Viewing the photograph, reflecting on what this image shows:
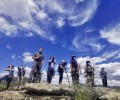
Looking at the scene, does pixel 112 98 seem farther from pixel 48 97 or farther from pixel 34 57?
pixel 34 57

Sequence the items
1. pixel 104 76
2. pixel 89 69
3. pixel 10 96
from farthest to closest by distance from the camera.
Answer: pixel 104 76 < pixel 89 69 < pixel 10 96

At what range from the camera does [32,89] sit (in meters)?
24.3

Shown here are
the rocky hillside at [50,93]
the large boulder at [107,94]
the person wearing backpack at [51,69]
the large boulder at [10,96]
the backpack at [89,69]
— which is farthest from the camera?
the backpack at [89,69]

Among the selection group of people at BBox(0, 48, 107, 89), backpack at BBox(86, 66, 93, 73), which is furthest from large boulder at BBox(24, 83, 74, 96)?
backpack at BBox(86, 66, 93, 73)

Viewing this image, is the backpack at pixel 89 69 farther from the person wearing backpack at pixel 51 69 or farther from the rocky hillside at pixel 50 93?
the person wearing backpack at pixel 51 69

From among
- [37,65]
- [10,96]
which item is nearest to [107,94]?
[37,65]

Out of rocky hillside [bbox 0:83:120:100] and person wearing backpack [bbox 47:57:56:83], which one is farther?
person wearing backpack [bbox 47:57:56:83]

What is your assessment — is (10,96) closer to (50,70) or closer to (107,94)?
(50,70)

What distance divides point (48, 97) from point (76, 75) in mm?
4537

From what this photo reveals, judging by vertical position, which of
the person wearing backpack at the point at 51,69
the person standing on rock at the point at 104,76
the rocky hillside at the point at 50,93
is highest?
the person standing on rock at the point at 104,76

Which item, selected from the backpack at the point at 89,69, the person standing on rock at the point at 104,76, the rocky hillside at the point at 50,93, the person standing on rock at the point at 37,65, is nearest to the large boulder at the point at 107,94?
the rocky hillside at the point at 50,93

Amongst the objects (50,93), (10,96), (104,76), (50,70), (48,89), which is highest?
(104,76)

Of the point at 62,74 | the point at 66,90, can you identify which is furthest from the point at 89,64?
the point at 66,90

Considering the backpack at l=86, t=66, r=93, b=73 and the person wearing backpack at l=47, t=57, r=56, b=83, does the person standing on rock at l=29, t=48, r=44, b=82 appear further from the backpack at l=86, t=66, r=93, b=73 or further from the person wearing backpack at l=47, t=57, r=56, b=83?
the backpack at l=86, t=66, r=93, b=73
